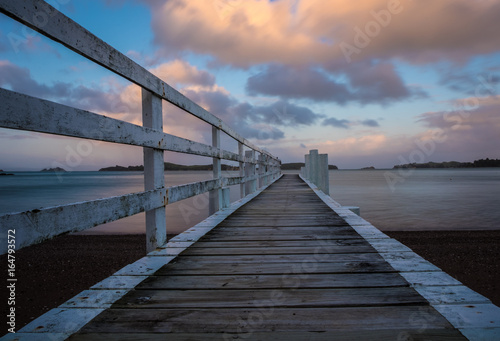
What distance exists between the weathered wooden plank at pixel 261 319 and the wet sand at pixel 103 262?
4868 mm

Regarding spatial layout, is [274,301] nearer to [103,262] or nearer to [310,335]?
[310,335]

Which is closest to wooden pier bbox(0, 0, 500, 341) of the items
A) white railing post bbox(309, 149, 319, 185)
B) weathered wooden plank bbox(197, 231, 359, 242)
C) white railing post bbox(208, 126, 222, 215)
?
weathered wooden plank bbox(197, 231, 359, 242)

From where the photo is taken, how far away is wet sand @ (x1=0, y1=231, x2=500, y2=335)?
6615mm

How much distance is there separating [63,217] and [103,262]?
890cm

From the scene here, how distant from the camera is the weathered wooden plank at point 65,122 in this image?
4.37 feet

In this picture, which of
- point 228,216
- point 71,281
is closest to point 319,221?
point 228,216

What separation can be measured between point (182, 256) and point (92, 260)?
8550 mm

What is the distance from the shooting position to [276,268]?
7.50 ft

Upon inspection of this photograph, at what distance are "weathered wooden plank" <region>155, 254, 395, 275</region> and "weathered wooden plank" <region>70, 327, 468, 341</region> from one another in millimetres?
798

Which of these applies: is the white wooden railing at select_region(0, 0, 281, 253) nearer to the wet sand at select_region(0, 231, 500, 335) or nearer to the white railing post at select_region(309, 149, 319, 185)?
the wet sand at select_region(0, 231, 500, 335)

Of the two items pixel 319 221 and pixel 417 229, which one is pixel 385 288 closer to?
pixel 319 221

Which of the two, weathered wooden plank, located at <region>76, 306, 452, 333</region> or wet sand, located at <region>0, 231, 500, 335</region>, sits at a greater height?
weathered wooden plank, located at <region>76, 306, 452, 333</region>

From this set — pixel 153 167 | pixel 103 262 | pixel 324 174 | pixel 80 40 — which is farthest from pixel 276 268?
pixel 103 262

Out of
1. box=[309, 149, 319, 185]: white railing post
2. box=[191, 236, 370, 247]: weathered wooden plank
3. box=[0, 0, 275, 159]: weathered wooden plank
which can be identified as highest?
box=[0, 0, 275, 159]: weathered wooden plank
